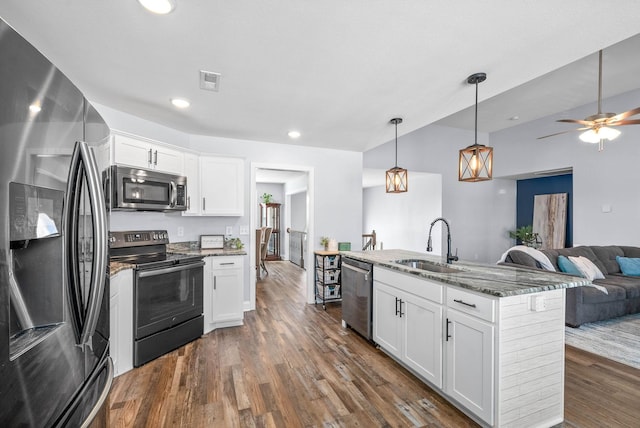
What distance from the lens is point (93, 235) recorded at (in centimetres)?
97

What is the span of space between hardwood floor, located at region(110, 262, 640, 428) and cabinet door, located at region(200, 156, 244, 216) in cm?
154

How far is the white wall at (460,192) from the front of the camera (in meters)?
6.13

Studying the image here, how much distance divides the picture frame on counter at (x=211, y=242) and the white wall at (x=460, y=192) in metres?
3.14

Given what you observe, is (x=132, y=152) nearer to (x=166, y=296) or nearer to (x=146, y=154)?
(x=146, y=154)

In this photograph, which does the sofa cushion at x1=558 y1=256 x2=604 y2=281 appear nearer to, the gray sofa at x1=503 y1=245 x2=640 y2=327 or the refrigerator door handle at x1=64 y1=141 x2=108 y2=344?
the gray sofa at x1=503 y1=245 x2=640 y2=327

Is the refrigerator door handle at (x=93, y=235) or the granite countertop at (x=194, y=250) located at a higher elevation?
the refrigerator door handle at (x=93, y=235)

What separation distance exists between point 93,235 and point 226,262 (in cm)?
261

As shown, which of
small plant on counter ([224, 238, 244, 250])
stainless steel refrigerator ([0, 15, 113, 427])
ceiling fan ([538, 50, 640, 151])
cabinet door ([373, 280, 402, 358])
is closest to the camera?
stainless steel refrigerator ([0, 15, 113, 427])

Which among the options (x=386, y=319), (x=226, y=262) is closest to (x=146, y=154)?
(x=226, y=262)

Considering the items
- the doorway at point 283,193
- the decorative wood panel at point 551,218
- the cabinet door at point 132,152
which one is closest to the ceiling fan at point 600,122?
the decorative wood panel at point 551,218

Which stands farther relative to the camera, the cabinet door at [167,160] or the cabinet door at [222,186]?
the cabinet door at [222,186]

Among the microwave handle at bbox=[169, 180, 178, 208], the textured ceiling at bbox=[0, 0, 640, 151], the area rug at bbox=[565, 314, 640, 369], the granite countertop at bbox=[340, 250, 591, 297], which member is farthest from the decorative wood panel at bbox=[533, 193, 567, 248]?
the microwave handle at bbox=[169, 180, 178, 208]

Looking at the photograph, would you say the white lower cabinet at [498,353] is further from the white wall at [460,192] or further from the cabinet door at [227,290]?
the white wall at [460,192]

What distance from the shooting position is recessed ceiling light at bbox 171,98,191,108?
2.81 m
